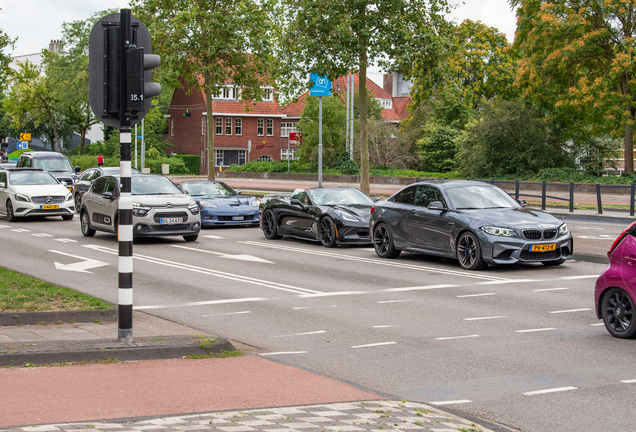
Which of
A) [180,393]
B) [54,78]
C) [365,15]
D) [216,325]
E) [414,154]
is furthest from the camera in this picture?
[54,78]

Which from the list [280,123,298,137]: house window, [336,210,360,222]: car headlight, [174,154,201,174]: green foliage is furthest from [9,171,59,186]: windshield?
[280,123,298,137]: house window

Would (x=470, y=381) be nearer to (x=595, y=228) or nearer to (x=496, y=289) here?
(x=496, y=289)

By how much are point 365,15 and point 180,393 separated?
2303 cm

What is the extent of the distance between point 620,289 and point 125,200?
508 cm

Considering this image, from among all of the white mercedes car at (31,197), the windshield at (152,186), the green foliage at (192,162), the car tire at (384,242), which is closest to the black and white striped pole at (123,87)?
the car tire at (384,242)

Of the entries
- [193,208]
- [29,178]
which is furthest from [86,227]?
[29,178]

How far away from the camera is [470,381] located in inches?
262

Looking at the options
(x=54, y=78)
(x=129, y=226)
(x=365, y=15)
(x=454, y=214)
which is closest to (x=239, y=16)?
(x=365, y=15)

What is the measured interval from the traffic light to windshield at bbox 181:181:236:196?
1652 cm

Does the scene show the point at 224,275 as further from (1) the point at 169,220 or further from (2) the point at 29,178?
(2) the point at 29,178

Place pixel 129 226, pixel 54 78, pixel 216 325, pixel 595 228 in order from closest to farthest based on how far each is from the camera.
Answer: pixel 129 226, pixel 216 325, pixel 595 228, pixel 54 78

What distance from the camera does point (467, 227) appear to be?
45.9ft

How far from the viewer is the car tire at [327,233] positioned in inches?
720

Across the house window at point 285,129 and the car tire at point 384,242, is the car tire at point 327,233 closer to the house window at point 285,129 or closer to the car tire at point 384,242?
the car tire at point 384,242
